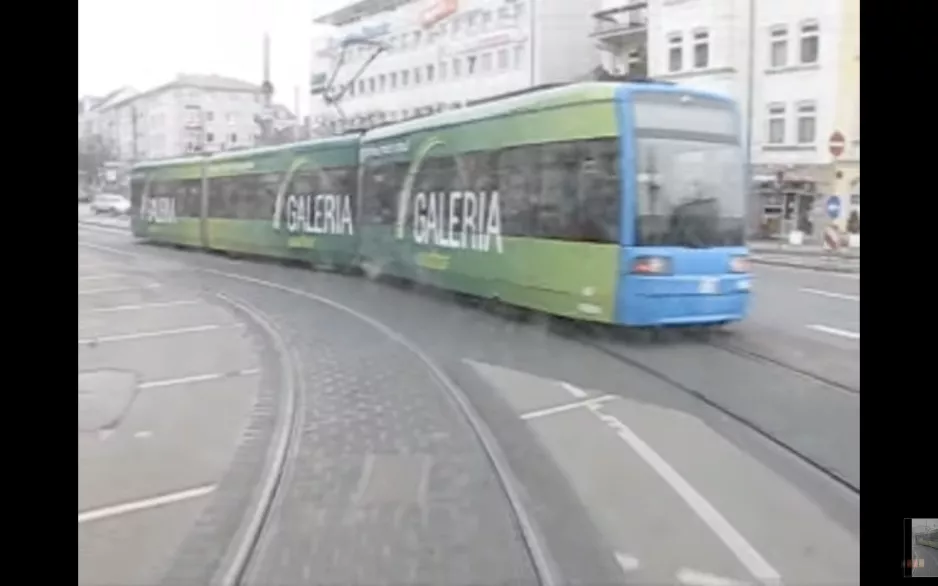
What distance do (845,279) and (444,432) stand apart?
2.81 ft

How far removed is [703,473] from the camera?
2.02m

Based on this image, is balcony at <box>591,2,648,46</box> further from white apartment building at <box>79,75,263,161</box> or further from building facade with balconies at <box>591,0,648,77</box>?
white apartment building at <box>79,75,263,161</box>

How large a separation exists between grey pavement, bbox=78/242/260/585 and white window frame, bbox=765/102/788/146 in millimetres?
1163

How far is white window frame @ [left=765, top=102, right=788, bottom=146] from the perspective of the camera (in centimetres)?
215

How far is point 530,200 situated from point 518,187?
4cm

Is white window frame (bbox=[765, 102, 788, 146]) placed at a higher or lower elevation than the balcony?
lower

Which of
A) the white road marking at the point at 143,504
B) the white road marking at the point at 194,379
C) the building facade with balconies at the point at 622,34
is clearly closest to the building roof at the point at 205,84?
the white road marking at the point at 194,379

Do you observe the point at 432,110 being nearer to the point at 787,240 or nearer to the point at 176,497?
the point at 787,240

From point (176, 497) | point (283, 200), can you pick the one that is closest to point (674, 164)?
point (283, 200)

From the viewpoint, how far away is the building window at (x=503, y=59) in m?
2.18

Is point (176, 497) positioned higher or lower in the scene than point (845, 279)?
lower

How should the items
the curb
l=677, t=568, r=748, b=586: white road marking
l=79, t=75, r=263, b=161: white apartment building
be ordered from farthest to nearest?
l=79, t=75, r=263, b=161: white apartment building < the curb < l=677, t=568, r=748, b=586: white road marking
